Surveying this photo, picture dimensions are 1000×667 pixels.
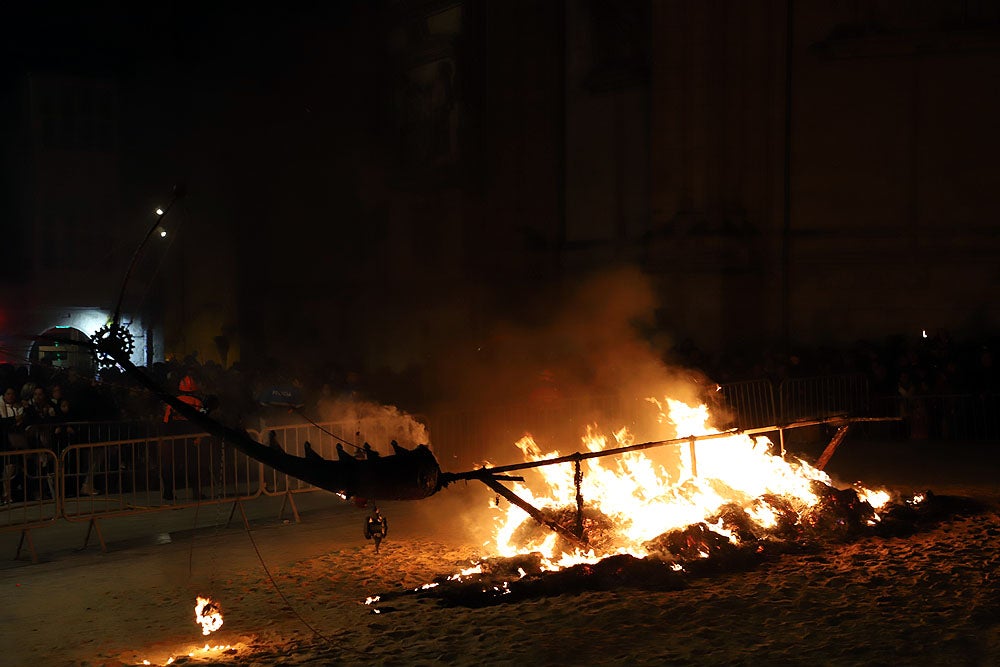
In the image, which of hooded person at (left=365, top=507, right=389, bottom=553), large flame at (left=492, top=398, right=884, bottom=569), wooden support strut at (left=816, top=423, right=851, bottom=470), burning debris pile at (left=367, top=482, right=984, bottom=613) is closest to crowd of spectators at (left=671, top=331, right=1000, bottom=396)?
wooden support strut at (left=816, top=423, right=851, bottom=470)

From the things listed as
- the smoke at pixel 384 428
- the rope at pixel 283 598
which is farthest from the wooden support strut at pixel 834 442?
the rope at pixel 283 598

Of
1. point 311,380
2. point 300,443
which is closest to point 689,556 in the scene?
point 300,443

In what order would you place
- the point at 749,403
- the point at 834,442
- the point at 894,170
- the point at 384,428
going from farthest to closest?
the point at 894,170, the point at 749,403, the point at 384,428, the point at 834,442

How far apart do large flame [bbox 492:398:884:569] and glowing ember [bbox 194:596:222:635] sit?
2523 mm

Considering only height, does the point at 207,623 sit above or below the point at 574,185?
below

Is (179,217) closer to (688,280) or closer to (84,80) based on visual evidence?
(84,80)

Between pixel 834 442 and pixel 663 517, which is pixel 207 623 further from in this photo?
pixel 834 442

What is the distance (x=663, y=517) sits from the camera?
28.0ft

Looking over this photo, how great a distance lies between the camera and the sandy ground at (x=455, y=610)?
5836 millimetres

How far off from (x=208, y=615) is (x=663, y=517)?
4.03 m

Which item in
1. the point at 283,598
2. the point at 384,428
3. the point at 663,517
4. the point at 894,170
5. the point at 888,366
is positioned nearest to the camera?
the point at 283,598

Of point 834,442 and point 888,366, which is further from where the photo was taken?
point 888,366

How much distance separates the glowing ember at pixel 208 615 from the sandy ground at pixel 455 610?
0.25 ft

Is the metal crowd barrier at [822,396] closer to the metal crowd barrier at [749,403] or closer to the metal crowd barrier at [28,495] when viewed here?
the metal crowd barrier at [749,403]
